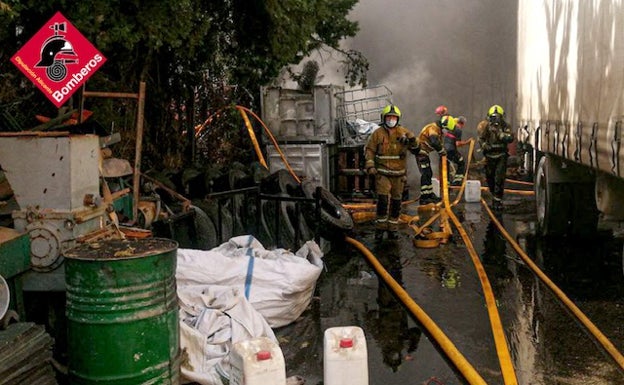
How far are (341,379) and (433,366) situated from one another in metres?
1.67

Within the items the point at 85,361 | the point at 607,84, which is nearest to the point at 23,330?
the point at 85,361

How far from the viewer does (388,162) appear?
9.72m

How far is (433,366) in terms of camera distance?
4645 millimetres

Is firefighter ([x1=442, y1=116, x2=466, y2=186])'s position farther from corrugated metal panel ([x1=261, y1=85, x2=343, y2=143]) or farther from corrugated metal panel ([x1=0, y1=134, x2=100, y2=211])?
corrugated metal panel ([x1=0, y1=134, x2=100, y2=211])

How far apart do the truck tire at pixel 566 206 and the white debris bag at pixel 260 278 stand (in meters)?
4.38

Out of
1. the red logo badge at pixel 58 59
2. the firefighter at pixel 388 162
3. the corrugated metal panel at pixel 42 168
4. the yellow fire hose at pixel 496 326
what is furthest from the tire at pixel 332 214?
the corrugated metal panel at pixel 42 168

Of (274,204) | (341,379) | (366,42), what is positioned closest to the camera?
(341,379)

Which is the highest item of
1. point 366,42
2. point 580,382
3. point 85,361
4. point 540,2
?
point 366,42

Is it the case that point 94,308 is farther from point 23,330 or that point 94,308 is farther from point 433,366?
point 433,366

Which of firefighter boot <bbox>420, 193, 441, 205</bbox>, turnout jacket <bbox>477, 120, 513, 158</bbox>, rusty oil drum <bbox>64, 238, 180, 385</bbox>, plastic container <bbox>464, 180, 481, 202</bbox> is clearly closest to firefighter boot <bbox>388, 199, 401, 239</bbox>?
firefighter boot <bbox>420, 193, 441, 205</bbox>

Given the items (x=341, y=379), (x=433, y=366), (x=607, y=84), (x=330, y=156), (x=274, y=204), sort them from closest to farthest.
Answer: (x=341, y=379) → (x=433, y=366) → (x=607, y=84) → (x=274, y=204) → (x=330, y=156)

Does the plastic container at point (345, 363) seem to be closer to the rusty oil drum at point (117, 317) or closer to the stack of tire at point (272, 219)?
the rusty oil drum at point (117, 317)

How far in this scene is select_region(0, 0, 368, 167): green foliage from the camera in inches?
278

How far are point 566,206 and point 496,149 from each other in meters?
3.30
